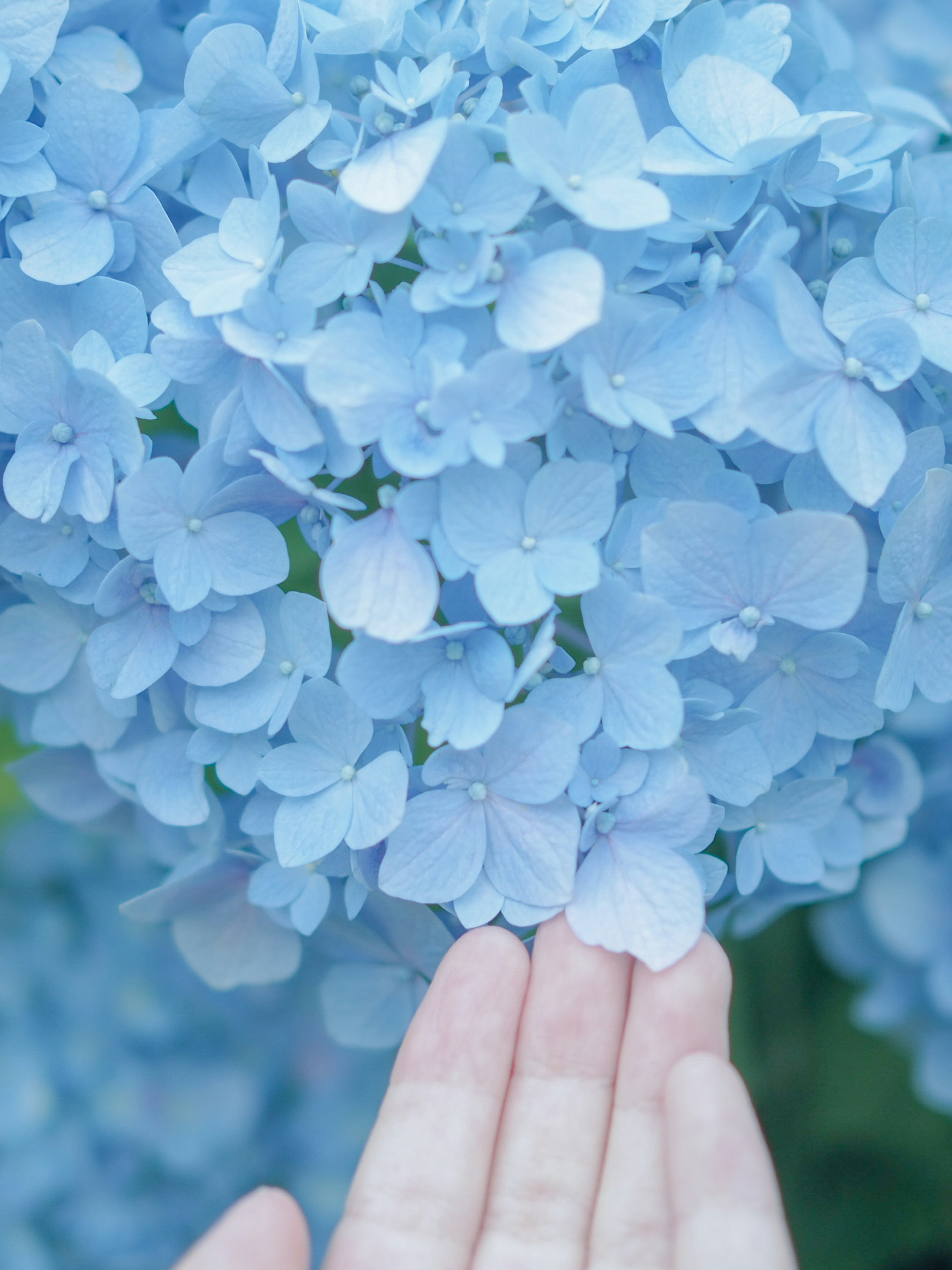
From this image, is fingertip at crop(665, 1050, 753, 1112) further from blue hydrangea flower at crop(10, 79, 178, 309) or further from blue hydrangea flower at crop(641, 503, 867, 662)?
blue hydrangea flower at crop(10, 79, 178, 309)

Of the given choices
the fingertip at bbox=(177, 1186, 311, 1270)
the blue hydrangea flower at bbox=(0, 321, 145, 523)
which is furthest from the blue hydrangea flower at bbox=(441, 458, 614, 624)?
the fingertip at bbox=(177, 1186, 311, 1270)

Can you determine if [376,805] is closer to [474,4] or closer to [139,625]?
[139,625]

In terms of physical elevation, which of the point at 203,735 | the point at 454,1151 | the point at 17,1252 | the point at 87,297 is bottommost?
the point at 17,1252

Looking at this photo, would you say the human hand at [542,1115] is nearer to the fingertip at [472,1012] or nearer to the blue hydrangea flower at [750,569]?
the fingertip at [472,1012]

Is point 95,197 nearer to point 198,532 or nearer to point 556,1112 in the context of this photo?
point 198,532

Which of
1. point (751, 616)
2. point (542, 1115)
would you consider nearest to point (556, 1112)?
point (542, 1115)

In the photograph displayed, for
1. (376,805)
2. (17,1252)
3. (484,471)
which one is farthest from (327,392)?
(17,1252)
